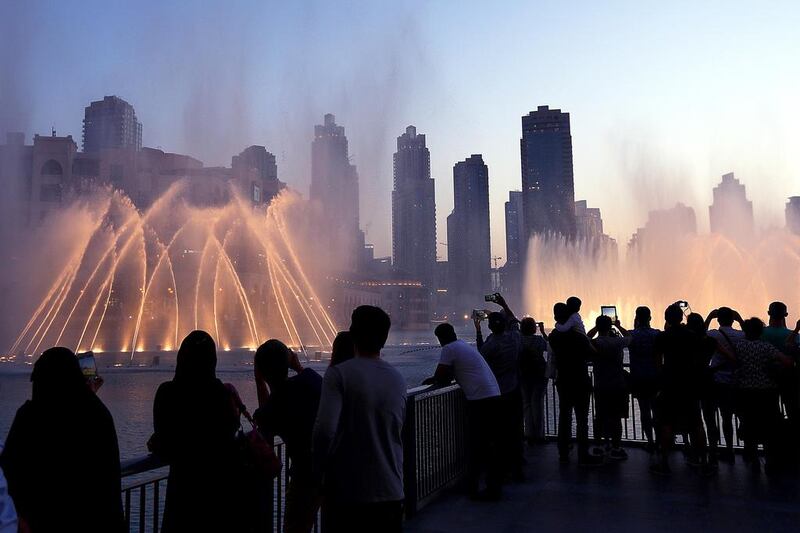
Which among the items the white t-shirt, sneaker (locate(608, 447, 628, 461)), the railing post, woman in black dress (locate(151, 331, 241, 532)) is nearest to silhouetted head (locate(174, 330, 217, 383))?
woman in black dress (locate(151, 331, 241, 532))

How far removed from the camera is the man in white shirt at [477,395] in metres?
6.94

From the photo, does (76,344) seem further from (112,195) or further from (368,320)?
(368,320)

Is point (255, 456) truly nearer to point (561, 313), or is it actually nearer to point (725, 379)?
point (561, 313)

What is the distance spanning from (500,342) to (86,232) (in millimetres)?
82264

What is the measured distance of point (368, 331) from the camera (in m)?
3.80

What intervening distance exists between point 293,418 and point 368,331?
3.69ft

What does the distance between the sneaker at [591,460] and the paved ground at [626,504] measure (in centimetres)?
19

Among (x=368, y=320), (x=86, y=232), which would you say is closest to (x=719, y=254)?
(x=368, y=320)

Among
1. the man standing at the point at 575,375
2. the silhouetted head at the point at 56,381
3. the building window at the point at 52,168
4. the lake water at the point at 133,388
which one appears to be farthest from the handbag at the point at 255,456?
the building window at the point at 52,168

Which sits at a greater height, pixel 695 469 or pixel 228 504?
pixel 228 504

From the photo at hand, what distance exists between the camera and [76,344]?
6681 cm

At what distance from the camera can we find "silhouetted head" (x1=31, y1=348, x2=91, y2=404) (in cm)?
319

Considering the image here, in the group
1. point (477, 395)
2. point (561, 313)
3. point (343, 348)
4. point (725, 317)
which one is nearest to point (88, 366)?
point (343, 348)

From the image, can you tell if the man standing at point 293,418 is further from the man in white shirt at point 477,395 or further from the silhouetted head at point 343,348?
the man in white shirt at point 477,395
